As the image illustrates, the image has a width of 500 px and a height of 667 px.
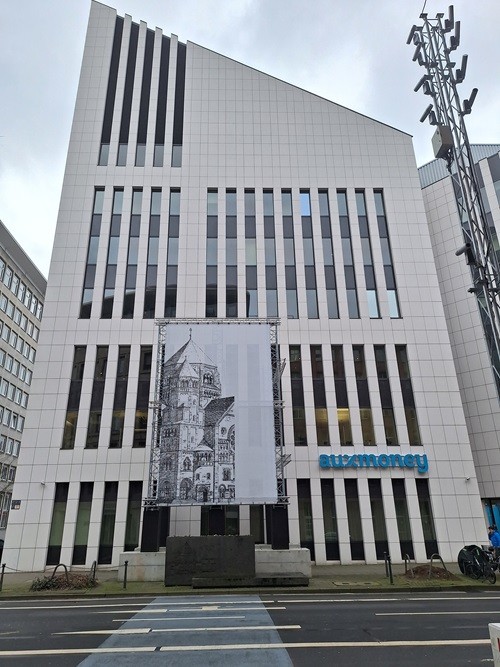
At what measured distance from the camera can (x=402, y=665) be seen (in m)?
8.52

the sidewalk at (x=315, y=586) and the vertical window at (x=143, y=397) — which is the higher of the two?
the vertical window at (x=143, y=397)

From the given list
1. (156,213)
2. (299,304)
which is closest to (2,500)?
(156,213)

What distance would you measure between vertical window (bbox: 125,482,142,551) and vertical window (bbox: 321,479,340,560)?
1094 centimetres

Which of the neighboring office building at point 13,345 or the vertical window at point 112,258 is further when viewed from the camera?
the neighboring office building at point 13,345

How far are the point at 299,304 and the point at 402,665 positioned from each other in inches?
947

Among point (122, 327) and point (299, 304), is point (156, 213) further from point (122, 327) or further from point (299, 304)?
point (299, 304)

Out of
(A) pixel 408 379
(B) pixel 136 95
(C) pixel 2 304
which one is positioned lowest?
(A) pixel 408 379

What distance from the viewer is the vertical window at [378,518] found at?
84.5ft

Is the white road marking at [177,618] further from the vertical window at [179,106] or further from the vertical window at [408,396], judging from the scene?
the vertical window at [179,106]

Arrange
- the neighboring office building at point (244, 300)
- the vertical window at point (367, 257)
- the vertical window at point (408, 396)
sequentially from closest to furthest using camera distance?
the neighboring office building at point (244, 300)
the vertical window at point (408, 396)
the vertical window at point (367, 257)

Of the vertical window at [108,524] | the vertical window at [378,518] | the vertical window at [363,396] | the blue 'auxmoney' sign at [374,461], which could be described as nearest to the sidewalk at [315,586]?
the vertical window at [108,524]

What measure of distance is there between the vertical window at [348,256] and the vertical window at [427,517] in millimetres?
11673

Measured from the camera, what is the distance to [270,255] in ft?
106

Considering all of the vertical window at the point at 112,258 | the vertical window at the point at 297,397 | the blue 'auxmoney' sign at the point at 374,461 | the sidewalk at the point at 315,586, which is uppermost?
the vertical window at the point at 112,258
